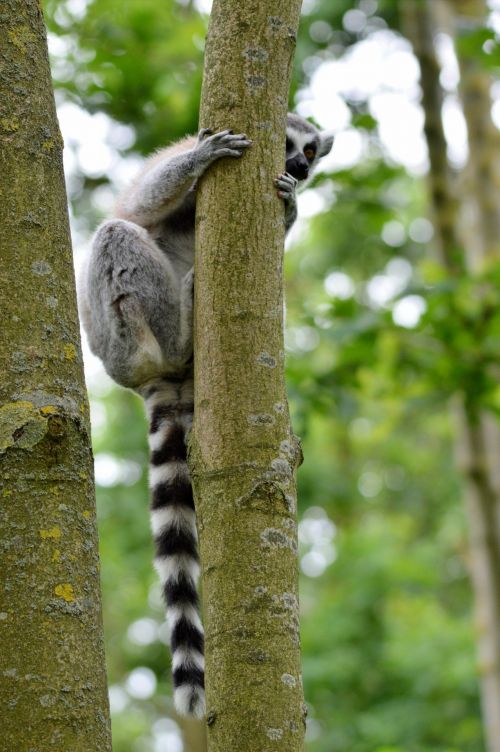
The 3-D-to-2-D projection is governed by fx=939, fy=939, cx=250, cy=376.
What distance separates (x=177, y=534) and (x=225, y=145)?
2.29 metres

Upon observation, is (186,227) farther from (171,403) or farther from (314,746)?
(314,746)

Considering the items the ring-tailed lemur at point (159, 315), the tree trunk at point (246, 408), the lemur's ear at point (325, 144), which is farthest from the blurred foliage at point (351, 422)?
the tree trunk at point (246, 408)

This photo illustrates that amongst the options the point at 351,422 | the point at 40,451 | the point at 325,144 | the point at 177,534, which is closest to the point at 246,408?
the point at 40,451

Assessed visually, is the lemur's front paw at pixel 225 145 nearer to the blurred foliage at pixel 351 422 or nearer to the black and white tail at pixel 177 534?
the black and white tail at pixel 177 534

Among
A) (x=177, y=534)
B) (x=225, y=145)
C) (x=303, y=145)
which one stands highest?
→ (x=303, y=145)

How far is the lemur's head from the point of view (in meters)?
6.43

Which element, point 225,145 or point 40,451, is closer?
point 40,451

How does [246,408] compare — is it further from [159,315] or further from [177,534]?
[159,315]

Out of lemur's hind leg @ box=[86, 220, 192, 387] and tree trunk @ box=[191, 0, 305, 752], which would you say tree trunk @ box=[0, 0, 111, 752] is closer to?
tree trunk @ box=[191, 0, 305, 752]

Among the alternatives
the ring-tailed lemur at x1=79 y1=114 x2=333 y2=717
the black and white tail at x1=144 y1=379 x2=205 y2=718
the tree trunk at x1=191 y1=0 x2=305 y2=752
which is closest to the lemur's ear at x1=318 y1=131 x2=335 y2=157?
the ring-tailed lemur at x1=79 y1=114 x2=333 y2=717

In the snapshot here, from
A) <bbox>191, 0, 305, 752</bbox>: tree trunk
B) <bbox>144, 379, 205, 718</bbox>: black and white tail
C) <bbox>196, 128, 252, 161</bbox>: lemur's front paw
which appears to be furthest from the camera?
<bbox>144, 379, 205, 718</bbox>: black and white tail

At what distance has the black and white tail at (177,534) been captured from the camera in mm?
3949

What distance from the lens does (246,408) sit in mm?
2945

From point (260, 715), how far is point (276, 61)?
2.12m
